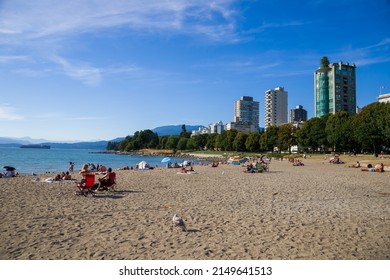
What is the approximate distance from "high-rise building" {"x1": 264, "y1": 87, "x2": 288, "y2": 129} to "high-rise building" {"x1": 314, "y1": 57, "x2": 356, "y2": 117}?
197 feet

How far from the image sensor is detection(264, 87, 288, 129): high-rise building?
180750 mm

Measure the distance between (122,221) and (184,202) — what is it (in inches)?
137

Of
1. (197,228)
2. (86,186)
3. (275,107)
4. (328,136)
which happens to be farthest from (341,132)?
(275,107)

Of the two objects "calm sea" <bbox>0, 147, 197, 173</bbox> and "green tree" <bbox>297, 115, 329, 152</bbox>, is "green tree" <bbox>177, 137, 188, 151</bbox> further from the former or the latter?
"green tree" <bbox>297, 115, 329, 152</bbox>

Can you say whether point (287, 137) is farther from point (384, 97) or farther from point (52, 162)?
point (52, 162)

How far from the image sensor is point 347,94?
114938mm

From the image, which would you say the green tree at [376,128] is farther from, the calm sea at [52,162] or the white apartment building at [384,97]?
the white apartment building at [384,97]

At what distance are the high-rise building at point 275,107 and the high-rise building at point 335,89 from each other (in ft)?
197

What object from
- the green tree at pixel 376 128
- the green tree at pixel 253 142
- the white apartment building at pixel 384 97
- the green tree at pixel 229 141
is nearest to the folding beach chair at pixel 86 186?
the green tree at pixel 376 128

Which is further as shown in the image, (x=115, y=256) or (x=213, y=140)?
(x=213, y=140)

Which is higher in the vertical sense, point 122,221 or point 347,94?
point 347,94

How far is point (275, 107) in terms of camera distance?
596ft
